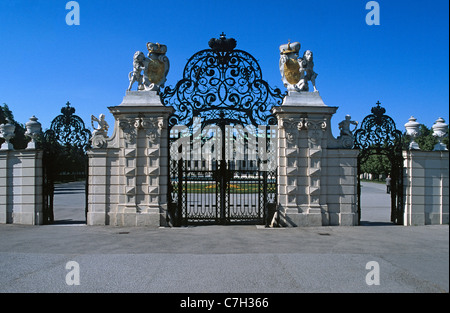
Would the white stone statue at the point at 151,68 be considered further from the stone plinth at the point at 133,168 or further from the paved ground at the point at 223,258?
the paved ground at the point at 223,258

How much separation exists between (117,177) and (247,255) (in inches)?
256

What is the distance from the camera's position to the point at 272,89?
44.7ft

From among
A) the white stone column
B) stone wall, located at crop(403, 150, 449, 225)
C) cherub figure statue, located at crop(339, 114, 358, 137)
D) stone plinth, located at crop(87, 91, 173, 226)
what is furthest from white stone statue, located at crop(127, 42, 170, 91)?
stone wall, located at crop(403, 150, 449, 225)

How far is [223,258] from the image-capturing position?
8.33 metres

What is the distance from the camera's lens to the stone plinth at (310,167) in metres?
12.9

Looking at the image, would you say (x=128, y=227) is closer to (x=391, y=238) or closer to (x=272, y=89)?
(x=272, y=89)

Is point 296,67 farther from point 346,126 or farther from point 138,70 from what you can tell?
point 138,70

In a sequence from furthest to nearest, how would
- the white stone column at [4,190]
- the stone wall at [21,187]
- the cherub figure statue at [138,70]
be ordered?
the white stone column at [4,190] < the stone wall at [21,187] < the cherub figure statue at [138,70]

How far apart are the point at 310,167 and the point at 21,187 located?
10.5 metres

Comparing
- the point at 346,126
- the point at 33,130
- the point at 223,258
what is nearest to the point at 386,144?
the point at 346,126

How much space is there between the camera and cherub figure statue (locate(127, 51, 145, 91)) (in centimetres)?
1323

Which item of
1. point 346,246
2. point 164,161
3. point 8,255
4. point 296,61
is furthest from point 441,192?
point 8,255

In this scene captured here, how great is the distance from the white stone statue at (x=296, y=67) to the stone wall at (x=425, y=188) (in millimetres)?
4500

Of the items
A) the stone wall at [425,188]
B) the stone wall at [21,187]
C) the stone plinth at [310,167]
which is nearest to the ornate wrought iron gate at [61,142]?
the stone wall at [21,187]
